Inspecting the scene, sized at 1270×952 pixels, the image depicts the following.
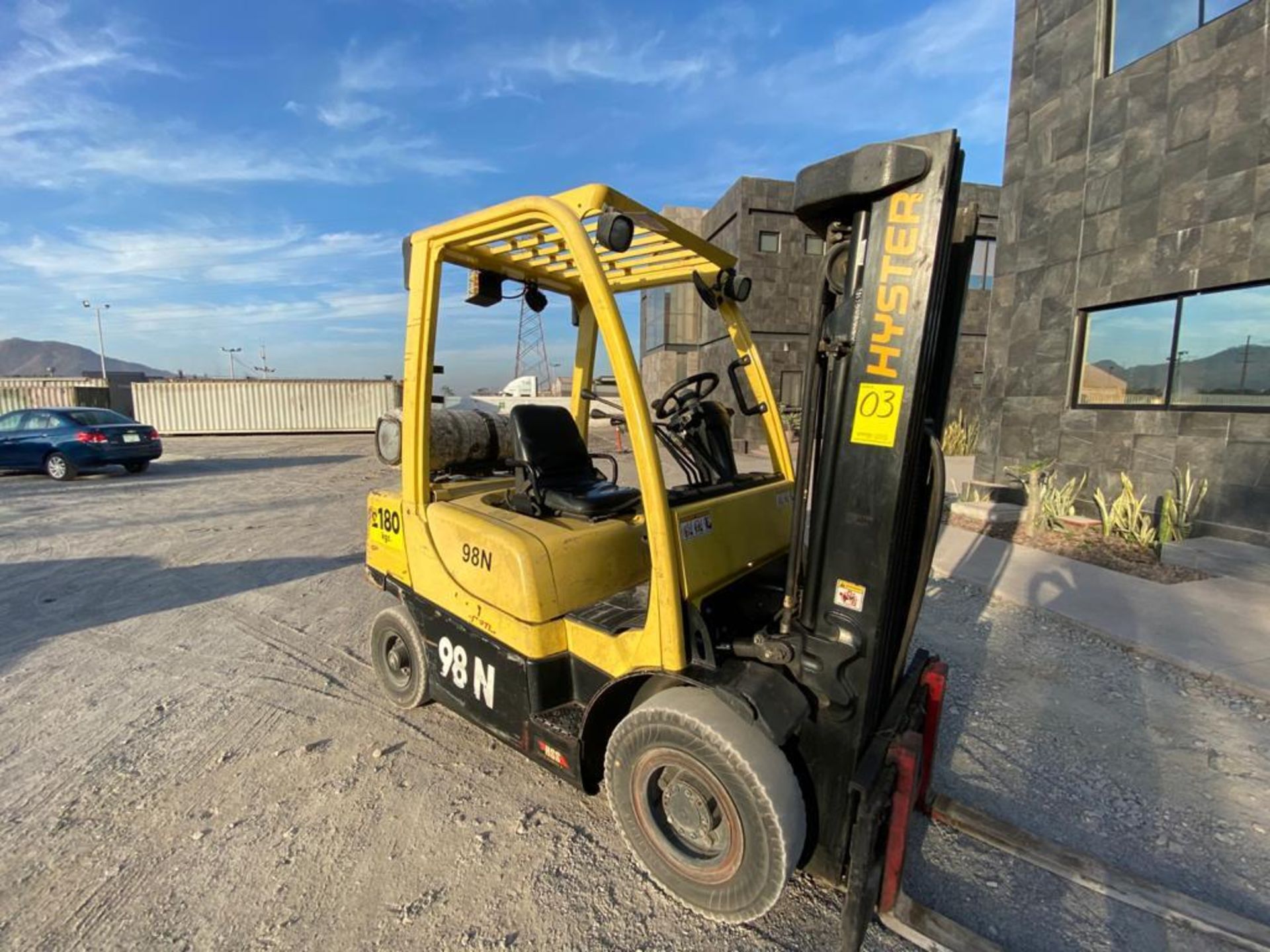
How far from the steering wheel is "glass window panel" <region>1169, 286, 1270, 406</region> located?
7453 millimetres

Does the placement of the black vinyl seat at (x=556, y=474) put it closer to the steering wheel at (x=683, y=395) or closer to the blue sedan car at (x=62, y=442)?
the steering wheel at (x=683, y=395)

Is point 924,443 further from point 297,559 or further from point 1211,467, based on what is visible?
point 1211,467

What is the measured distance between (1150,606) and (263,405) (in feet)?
99.4

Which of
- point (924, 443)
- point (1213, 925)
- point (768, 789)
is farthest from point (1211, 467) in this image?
point (768, 789)

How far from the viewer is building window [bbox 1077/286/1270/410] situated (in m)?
6.89

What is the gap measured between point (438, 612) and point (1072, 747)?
11.4 feet

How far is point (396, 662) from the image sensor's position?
12.0ft

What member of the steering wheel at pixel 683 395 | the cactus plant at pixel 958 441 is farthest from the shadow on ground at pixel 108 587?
the cactus plant at pixel 958 441

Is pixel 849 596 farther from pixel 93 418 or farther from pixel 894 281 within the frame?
pixel 93 418

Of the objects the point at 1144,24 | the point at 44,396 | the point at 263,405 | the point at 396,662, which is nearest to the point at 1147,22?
the point at 1144,24

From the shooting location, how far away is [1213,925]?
2.07m

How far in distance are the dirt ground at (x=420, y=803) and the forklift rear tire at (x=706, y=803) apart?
19cm

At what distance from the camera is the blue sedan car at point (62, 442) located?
40.9 ft

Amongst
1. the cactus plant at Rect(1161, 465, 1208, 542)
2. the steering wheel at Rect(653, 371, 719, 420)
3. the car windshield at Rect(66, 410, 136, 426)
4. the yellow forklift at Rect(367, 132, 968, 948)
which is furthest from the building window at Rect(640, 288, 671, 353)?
the yellow forklift at Rect(367, 132, 968, 948)
